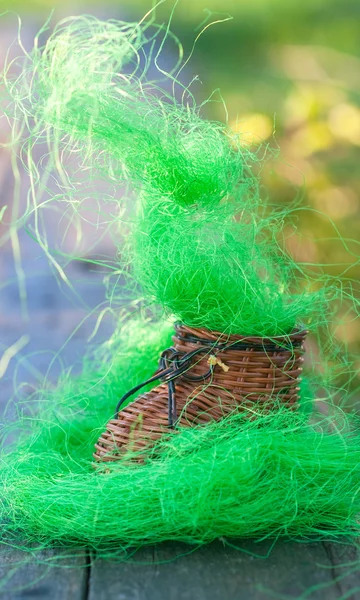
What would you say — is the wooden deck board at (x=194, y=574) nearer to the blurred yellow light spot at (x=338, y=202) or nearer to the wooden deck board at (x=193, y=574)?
the wooden deck board at (x=193, y=574)

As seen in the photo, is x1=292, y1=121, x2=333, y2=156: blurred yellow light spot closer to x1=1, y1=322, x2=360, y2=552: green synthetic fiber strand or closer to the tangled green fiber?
the tangled green fiber

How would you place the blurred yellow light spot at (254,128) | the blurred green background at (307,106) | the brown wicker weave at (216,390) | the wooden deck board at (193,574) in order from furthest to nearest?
the blurred green background at (307,106), the blurred yellow light spot at (254,128), the brown wicker weave at (216,390), the wooden deck board at (193,574)

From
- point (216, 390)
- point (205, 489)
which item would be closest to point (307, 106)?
point (216, 390)

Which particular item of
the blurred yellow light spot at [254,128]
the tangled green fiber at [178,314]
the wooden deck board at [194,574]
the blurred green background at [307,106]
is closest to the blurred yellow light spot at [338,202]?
the blurred green background at [307,106]

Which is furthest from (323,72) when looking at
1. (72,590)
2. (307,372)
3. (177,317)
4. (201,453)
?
(72,590)

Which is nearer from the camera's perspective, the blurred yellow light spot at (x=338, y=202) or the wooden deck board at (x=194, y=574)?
the wooden deck board at (x=194, y=574)

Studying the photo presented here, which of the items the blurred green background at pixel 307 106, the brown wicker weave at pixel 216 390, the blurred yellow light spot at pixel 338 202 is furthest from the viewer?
the blurred yellow light spot at pixel 338 202
